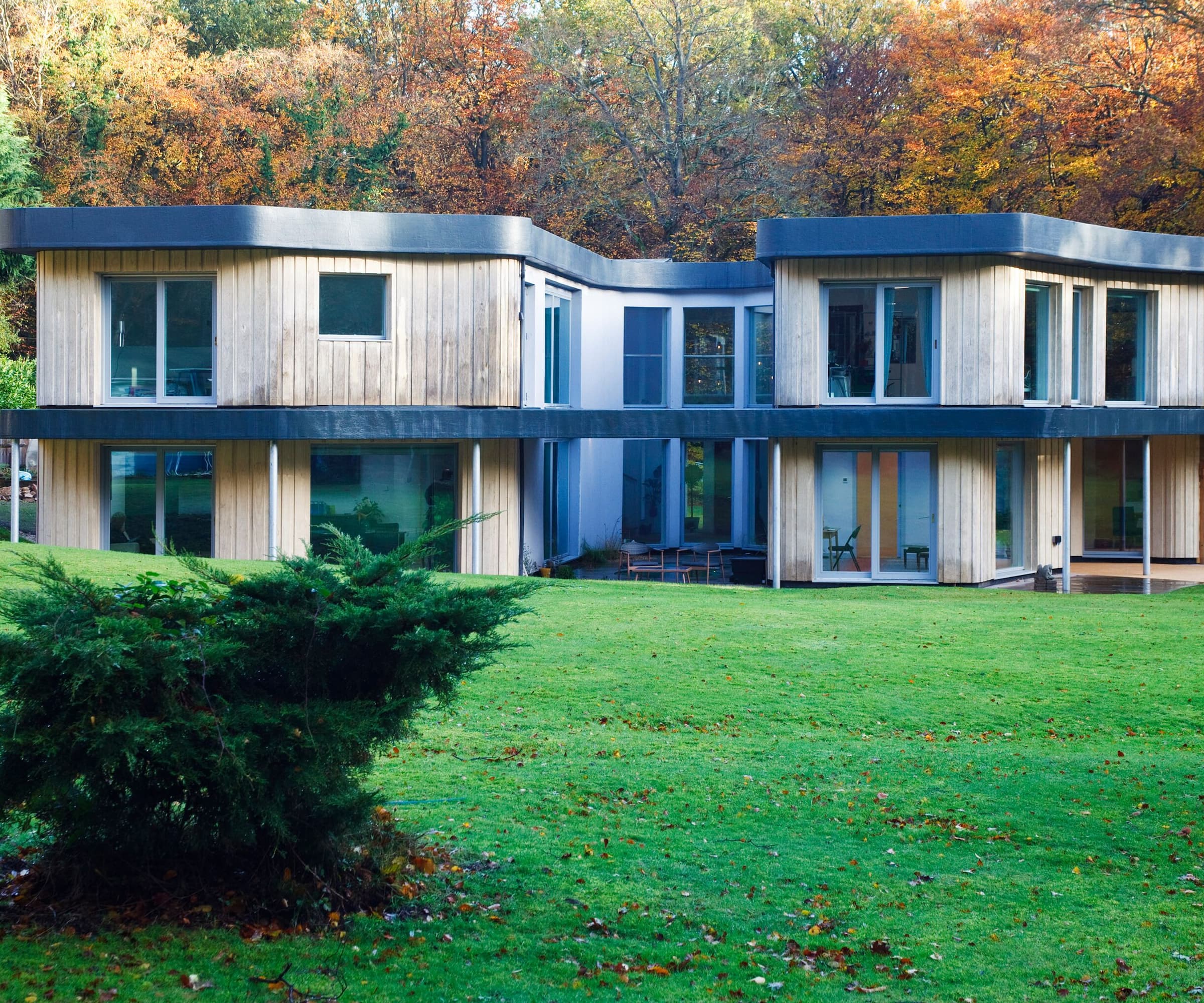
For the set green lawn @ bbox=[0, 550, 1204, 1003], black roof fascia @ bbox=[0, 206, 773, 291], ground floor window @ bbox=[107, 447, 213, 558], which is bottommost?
green lawn @ bbox=[0, 550, 1204, 1003]

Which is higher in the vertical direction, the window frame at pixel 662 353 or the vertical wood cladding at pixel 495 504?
the window frame at pixel 662 353

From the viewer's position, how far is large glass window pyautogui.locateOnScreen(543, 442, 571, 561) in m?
23.7

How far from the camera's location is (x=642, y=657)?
42.9ft

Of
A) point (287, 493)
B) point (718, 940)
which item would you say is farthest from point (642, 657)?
point (287, 493)

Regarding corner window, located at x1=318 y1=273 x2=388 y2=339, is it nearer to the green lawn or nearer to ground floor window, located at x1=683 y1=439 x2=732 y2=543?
the green lawn

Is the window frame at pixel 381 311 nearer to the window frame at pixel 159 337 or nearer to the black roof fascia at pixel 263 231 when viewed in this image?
the black roof fascia at pixel 263 231

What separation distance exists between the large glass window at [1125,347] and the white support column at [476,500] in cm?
1150

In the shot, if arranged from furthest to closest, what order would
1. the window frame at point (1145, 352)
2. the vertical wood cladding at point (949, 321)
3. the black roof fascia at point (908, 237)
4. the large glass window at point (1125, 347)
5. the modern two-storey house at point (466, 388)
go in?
1. the window frame at point (1145, 352)
2. the large glass window at point (1125, 347)
3. the vertical wood cladding at point (949, 321)
4. the black roof fascia at point (908, 237)
5. the modern two-storey house at point (466, 388)


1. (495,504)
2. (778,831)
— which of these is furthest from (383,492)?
(778,831)

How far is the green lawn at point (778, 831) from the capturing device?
19.0 ft

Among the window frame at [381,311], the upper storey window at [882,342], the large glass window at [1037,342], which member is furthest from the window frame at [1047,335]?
the window frame at [381,311]

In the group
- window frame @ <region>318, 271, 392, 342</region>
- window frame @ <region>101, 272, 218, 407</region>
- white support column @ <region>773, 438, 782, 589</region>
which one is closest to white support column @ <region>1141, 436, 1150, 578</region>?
white support column @ <region>773, 438, 782, 589</region>

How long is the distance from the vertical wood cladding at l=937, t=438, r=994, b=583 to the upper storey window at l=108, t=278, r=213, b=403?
37.8 feet

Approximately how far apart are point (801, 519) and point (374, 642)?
15913 mm
